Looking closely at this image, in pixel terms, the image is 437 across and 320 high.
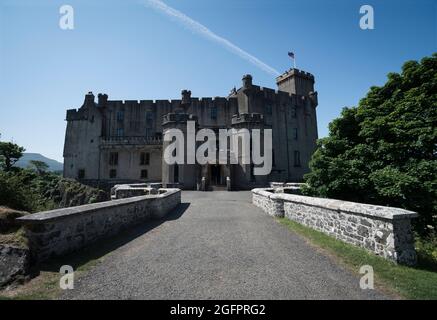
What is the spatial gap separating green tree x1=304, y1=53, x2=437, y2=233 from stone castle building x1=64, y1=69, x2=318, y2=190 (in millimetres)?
20151

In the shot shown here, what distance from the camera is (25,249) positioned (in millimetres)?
4680

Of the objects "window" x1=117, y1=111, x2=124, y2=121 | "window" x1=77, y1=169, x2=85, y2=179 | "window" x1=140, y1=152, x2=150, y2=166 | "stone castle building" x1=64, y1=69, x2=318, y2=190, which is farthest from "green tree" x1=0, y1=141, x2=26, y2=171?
"window" x1=140, y1=152, x2=150, y2=166

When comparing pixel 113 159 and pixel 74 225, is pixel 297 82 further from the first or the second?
pixel 74 225

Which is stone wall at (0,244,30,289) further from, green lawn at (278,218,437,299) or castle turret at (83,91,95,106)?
castle turret at (83,91,95,106)

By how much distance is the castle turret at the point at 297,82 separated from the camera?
40594 mm

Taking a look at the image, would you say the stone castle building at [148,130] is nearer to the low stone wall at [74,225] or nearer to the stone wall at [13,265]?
the low stone wall at [74,225]

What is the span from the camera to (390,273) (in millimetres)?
4637

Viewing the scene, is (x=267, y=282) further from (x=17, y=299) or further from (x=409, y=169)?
(x=409, y=169)

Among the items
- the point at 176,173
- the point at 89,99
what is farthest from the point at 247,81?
the point at 89,99

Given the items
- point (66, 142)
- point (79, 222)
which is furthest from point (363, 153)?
point (66, 142)

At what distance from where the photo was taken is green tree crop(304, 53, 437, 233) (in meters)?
9.43

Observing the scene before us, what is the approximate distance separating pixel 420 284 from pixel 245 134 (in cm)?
2514

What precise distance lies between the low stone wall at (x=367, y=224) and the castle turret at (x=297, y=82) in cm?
3565

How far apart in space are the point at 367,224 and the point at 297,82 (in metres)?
39.1
